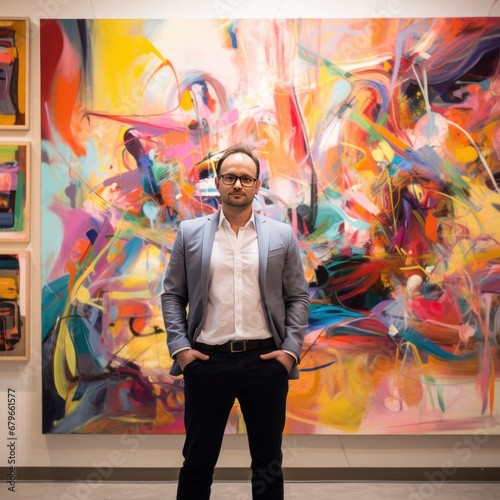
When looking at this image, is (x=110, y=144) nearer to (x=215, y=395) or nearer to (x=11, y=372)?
(x=11, y=372)

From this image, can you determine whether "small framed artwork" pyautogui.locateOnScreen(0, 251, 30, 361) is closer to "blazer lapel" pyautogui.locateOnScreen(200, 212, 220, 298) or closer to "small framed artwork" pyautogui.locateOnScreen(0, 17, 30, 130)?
"small framed artwork" pyautogui.locateOnScreen(0, 17, 30, 130)

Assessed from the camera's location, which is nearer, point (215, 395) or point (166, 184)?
point (215, 395)

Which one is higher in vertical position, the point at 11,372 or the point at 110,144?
the point at 110,144

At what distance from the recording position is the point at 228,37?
9.62ft

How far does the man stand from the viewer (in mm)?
2113

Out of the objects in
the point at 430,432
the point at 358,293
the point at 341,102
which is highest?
the point at 341,102

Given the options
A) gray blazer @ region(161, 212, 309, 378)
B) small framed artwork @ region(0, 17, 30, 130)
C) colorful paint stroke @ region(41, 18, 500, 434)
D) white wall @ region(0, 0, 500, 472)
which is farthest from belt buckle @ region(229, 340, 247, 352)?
small framed artwork @ region(0, 17, 30, 130)

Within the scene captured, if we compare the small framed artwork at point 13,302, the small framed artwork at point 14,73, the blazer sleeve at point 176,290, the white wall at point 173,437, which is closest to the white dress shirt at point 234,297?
the blazer sleeve at point 176,290

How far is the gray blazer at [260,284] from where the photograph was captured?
2.15 meters

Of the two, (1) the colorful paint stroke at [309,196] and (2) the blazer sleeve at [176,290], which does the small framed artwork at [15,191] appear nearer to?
(1) the colorful paint stroke at [309,196]

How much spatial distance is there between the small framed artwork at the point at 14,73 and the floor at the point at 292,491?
1.71 meters

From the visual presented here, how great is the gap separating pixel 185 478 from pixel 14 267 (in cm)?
141

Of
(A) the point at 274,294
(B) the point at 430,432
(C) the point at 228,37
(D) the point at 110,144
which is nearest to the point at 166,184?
(D) the point at 110,144

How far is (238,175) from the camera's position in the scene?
2129 millimetres
